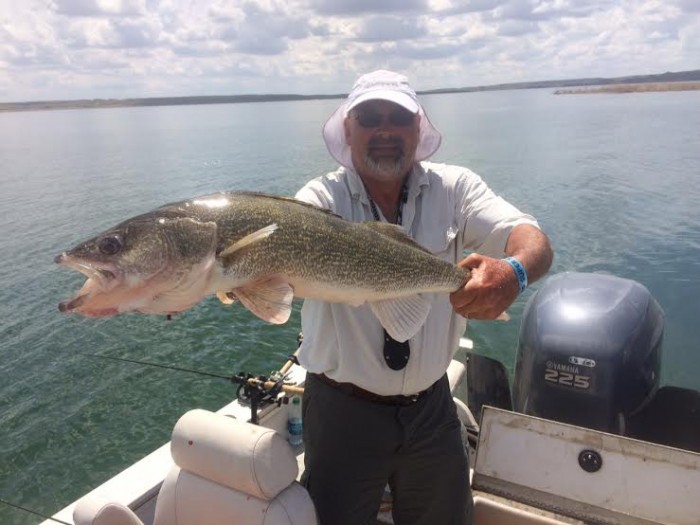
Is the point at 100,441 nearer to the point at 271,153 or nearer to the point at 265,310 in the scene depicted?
the point at 265,310

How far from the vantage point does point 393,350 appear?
3.49 m

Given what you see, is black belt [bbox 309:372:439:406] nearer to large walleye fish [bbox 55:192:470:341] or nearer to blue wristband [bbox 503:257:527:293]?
large walleye fish [bbox 55:192:470:341]

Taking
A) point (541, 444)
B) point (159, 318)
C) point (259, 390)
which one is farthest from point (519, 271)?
point (159, 318)

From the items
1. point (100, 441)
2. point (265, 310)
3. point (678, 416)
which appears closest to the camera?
point (265, 310)

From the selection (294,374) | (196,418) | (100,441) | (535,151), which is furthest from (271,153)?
(196,418)

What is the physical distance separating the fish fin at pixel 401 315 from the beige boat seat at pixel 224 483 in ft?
2.99

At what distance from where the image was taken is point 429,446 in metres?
3.67

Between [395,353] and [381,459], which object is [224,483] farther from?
[395,353]

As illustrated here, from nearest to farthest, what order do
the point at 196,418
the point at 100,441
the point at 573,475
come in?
the point at 196,418
the point at 573,475
the point at 100,441

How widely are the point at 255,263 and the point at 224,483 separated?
1331 mm

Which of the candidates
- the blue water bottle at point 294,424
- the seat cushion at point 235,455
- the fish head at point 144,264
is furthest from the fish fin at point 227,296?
the blue water bottle at point 294,424

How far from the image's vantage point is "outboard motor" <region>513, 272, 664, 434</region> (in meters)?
4.90

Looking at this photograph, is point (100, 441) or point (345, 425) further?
point (100, 441)

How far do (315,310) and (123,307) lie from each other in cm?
125
